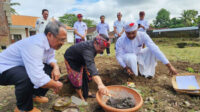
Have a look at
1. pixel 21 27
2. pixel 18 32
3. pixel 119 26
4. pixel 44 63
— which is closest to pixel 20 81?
pixel 44 63

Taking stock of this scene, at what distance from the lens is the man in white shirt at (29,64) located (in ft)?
5.13

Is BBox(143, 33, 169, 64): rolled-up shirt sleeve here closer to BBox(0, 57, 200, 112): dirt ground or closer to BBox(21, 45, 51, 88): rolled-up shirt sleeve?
BBox(0, 57, 200, 112): dirt ground

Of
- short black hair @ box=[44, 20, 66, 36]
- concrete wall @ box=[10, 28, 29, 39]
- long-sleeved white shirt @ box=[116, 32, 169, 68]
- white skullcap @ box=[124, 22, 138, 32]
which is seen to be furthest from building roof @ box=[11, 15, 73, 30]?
short black hair @ box=[44, 20, 66, 36]

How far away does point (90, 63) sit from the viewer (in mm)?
1877

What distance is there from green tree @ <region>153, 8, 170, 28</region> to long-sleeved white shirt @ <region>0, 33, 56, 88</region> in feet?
168

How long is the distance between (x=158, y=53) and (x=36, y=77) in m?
2.45

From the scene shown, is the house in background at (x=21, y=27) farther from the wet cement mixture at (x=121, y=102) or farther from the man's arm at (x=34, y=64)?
the wet cement mixture at (x=121, y=102)

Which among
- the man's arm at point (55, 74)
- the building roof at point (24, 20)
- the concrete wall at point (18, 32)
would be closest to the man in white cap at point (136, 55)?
the man's arm at point (55, 74)

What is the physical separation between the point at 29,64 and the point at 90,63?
779 mm

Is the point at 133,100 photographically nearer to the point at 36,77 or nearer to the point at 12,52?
the point at 36,77

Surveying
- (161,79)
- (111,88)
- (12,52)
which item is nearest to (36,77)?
(12,52)

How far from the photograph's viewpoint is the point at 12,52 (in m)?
1.72

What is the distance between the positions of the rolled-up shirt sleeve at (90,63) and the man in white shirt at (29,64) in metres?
0.40

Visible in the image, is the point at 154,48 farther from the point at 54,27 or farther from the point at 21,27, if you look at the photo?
the point at 21,27
